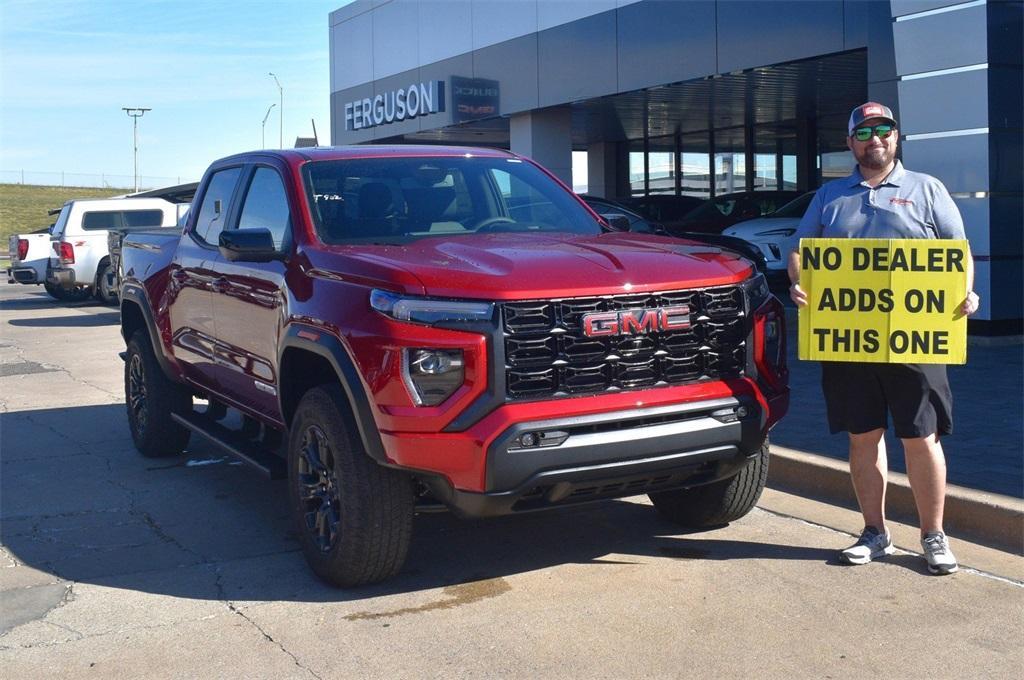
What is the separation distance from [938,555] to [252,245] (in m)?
3.42

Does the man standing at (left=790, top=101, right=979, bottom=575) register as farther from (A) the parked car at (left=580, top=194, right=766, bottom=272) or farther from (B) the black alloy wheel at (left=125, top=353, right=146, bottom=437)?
(A) the parked car at (left=580, top=194, right=766, bottom=272)

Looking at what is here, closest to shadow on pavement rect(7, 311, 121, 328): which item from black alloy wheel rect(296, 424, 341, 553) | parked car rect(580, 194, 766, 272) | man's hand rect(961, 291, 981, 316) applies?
parked car rect(580, 194, 766, 272)

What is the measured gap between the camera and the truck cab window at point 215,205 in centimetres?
684

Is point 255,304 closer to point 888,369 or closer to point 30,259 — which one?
point 888,369

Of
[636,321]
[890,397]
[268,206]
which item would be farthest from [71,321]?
[890,397]

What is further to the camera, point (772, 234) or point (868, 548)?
point (772, 234)

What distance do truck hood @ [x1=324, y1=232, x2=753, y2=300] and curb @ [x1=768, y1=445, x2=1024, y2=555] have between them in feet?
5.58

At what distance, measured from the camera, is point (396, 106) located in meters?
28.8

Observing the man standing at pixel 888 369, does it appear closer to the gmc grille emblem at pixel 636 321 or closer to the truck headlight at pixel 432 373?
the gmc grille emblem at pixel 636 321

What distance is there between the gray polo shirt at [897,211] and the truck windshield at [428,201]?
1.34 m

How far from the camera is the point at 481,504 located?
4.51 metres

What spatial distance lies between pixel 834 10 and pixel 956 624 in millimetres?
13259

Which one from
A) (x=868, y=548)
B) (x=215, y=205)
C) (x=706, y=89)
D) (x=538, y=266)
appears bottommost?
(x=868, y=548)

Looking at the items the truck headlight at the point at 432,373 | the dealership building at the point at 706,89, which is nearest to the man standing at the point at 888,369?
the truck headlight at the point at 432,373
